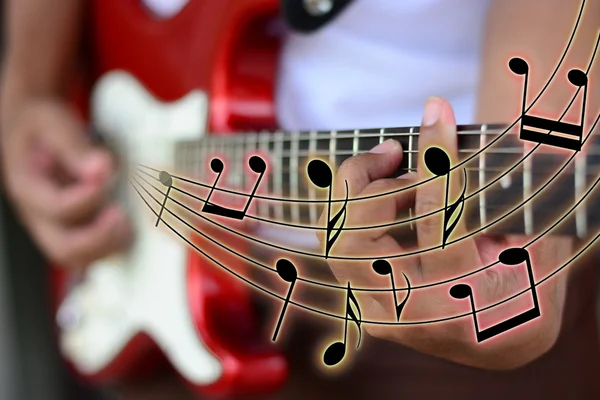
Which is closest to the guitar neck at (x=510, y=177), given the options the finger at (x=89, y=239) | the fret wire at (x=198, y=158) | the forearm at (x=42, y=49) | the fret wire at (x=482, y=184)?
the fret wire at (x=482, y=184)

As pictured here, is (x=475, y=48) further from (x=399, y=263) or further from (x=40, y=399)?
(x=40, y=399)

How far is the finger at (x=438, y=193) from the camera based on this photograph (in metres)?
0.17

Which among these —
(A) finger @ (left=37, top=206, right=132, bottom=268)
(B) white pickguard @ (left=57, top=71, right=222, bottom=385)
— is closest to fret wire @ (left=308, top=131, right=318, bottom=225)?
(B) white pickguard @ (left=57, top=71, right=222, bottom=385)

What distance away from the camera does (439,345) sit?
0.20m

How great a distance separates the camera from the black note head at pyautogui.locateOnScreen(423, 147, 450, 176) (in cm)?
17

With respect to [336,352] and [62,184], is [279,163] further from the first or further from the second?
[62,184]

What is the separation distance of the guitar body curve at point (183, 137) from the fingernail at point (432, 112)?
22 cm

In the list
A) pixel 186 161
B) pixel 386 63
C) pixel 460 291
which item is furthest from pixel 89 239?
pixel 460 291

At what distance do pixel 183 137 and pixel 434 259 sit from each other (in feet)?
0.85

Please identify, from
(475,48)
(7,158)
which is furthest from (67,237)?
(475,48)

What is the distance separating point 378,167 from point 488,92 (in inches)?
2.9

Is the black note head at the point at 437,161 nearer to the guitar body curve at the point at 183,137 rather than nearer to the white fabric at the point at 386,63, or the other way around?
the white fabric at the point at 386,63

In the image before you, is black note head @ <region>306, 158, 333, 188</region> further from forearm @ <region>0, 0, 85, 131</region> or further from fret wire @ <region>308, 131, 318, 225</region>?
forearm @ <region>0, 0, 85, 131</region>

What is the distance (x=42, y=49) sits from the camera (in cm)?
58
